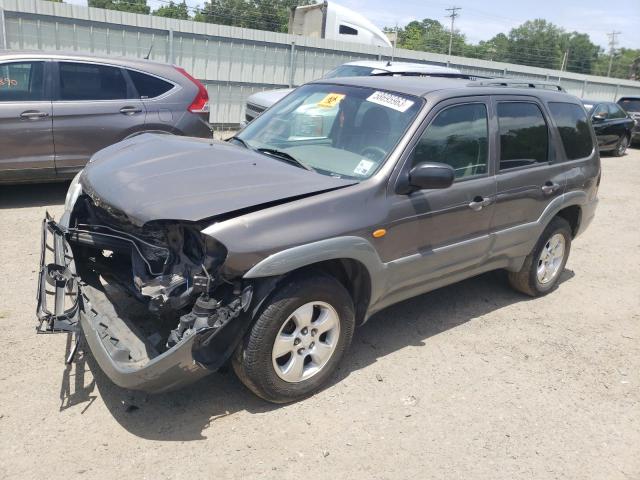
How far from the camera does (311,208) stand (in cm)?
325

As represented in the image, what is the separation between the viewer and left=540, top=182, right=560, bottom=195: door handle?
4836 mm

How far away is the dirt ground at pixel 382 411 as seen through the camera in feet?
9.69

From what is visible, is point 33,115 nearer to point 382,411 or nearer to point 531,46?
point 382,411

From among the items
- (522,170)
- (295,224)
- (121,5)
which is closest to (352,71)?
(522,170)

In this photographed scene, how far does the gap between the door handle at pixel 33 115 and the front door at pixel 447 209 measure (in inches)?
191

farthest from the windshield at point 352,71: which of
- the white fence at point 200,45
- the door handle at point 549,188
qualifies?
the door handle at point 549,188

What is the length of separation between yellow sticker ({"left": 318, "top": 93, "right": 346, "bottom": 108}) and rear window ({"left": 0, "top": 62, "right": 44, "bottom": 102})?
4006mm

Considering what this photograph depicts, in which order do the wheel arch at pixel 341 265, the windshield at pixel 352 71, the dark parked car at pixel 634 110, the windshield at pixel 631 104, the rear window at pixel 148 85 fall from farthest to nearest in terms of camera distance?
1. the windshield at pixel 631 104
2. the dark parked car at pixel 634 110
3. the windshield at pixel 352 71
4. the rear window at pixel 148 85
5. the wheel arch at pixel 341 265

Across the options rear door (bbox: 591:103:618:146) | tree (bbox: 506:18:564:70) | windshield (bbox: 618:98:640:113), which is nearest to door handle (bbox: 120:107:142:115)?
rear door (bbox: 591:103:618:146)

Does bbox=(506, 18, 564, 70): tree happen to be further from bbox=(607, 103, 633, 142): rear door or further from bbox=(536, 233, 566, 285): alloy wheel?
bbox=(536, 233, 566, 285): alloy wheel

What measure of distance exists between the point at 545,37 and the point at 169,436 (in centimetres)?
9489

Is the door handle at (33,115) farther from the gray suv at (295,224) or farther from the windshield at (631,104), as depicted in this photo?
the windshield at (631,104)

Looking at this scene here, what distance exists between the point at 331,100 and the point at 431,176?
1.21m

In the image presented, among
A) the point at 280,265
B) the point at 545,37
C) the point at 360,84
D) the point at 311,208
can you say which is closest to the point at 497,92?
the point at 360,84
